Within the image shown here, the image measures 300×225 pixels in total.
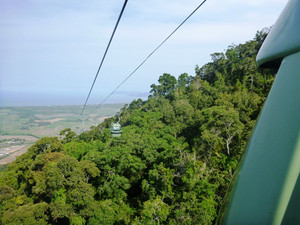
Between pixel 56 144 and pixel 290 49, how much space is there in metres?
20.2

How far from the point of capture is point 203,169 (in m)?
10.7

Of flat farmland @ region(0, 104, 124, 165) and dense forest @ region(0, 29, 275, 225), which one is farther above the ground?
dense forest @ region(0, 29, 275, 225)

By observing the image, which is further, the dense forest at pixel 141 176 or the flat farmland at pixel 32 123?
the flat farmland at pixel 32 123

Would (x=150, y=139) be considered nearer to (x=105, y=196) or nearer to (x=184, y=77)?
(x=105, y=196)

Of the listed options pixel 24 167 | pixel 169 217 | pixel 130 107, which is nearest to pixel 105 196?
pixel 169 217

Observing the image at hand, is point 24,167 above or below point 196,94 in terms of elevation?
below

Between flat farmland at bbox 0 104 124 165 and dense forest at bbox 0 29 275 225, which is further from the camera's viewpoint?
flat farmland at bbox 0 104 124 165

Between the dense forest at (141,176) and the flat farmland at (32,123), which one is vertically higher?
the dense forest at (141,176)

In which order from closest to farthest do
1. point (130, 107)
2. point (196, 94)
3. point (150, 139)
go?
point (150, 139), point (196, 94), point (130, 107)

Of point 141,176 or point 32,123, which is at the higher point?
point 141,176

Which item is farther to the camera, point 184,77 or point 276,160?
point 184,77

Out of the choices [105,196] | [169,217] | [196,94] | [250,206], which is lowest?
[105,196]

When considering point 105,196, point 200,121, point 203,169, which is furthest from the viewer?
point 200,121

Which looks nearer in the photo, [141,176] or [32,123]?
[141,176]
